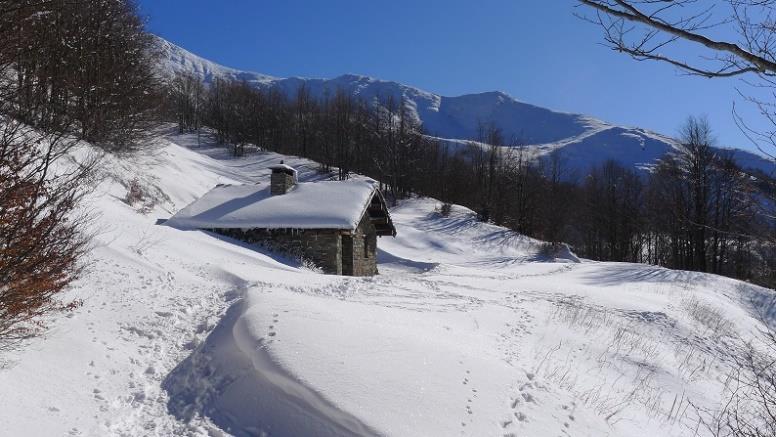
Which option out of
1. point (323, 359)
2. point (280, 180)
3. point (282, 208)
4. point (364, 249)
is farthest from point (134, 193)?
point (323, 359)

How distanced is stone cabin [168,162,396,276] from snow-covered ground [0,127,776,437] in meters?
3.78

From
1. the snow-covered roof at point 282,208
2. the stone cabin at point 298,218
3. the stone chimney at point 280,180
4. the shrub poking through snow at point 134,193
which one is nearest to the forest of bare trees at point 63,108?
the shrub poking through snow at point 134,193

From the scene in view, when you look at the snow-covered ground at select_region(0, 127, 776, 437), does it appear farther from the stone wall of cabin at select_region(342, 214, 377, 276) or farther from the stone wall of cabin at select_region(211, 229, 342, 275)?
the stone wall of cabin at select_region(342, 214, 377, 276)

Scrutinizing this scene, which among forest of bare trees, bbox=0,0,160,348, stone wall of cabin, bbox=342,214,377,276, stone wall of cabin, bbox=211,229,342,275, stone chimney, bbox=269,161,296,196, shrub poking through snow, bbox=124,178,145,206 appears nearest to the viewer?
forest of bare trees, bbox=0,0,160,348

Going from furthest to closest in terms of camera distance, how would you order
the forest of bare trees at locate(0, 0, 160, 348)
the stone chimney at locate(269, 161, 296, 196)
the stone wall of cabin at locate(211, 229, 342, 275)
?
the stone chimney at locate(269, 161, 296, 196) → the stone wall of cabin at locate(211, 229, 342, 275) → the forest of bare trees at locate(0, 0, 160, 348)

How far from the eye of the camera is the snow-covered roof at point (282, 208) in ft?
55.8

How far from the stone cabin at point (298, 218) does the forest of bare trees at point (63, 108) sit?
Answer: 466 centimetres

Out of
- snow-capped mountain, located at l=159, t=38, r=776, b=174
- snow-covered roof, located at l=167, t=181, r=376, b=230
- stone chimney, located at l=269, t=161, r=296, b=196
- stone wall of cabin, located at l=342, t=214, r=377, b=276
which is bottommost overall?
stone wall of cabin, located at l=342, t=214, r=377, b=276

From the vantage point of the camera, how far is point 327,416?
439 centimetres

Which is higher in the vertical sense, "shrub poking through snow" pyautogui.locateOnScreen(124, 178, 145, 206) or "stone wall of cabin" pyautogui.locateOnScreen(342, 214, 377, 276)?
"shrub poking through snow" pyautogui.locateOnScreen(124, 178, 145, 206)

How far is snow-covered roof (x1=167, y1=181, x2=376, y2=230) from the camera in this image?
17016 millimetres

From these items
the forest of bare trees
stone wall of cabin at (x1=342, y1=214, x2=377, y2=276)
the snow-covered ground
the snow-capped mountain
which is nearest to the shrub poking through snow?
the forest of bare trees

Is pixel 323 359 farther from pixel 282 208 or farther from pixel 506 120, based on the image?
pixel 506 120

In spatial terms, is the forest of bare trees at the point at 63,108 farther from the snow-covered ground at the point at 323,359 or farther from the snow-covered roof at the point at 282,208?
the snow-covered roof at the point at 282,208
